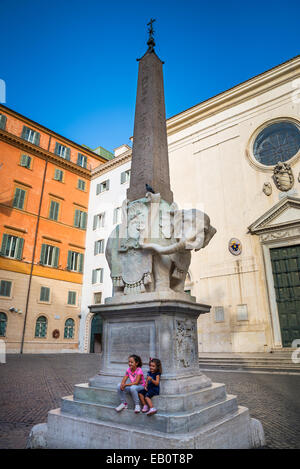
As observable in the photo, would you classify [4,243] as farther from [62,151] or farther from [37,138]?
[62,151]

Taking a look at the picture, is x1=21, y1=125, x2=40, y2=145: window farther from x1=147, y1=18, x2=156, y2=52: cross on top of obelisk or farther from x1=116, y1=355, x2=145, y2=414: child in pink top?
x1=116, y1=355, x2=145, y2=414: child in pink top

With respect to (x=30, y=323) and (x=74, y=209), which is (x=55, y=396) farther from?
(x=74, y=209)

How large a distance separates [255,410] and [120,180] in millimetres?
19426

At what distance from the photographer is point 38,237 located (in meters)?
19.8

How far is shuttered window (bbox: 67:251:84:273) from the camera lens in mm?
21422

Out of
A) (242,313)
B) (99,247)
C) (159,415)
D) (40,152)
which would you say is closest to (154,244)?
(159,415)

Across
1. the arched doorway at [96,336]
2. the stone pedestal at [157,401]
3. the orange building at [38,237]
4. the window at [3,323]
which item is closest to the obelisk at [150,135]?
the stone pedestal at [157,401]

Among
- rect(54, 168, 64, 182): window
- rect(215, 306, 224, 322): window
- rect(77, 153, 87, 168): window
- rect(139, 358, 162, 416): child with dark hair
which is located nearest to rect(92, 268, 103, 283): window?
rect(54, 168, 64, 182): window

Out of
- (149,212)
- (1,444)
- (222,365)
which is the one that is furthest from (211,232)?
(222,365)

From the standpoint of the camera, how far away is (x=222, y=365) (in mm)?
11320

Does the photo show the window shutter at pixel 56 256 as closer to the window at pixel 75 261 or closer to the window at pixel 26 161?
the window at pixel 75 261

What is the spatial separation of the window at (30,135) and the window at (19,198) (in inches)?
150

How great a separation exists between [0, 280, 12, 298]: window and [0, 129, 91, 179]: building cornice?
8.59 m

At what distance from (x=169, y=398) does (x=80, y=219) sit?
20.9 meters
